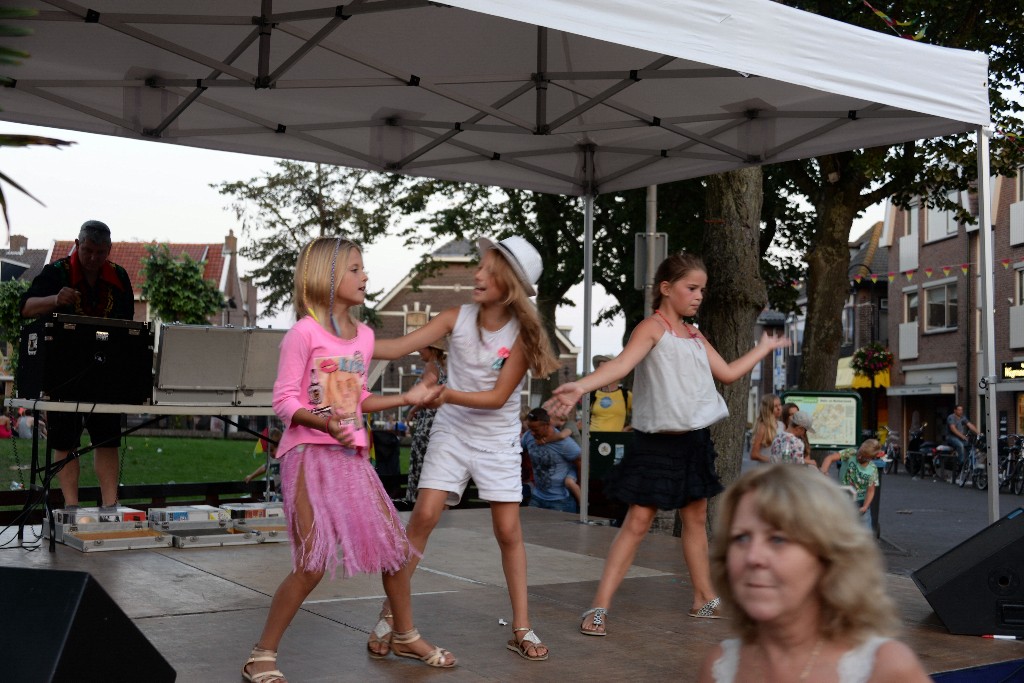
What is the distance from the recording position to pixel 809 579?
1.97 meters

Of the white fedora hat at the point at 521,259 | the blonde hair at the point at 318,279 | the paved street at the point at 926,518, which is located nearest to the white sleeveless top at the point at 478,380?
the white fedora hat at the point at 521,259

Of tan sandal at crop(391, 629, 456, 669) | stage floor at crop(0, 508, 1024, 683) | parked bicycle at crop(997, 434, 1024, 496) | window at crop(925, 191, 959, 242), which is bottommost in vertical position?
parked bicycle at crop(997, 434, 1024, 496)

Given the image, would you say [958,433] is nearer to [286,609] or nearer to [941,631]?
[941,631]

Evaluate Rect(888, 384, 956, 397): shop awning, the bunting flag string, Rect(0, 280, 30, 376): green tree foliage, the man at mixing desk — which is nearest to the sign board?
the man at mixing desk

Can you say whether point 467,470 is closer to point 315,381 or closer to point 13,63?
point 315,381

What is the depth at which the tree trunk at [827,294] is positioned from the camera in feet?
56.6

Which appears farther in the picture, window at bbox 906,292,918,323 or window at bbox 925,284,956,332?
window at bbox 906,292,918,323

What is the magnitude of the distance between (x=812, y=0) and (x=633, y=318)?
8.95 meters

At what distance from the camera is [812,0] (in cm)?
1783

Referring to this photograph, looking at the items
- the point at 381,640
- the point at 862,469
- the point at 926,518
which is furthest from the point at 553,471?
the point at 926,518

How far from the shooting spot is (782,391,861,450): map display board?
11320 millimetres

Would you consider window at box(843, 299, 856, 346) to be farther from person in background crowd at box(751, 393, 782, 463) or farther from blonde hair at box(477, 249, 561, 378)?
blonde hair at box(477, 249, 561, 378)

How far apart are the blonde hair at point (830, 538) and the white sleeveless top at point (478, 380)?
8.94 feet

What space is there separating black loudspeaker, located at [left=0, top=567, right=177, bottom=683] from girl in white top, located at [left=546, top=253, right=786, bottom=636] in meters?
3.01
